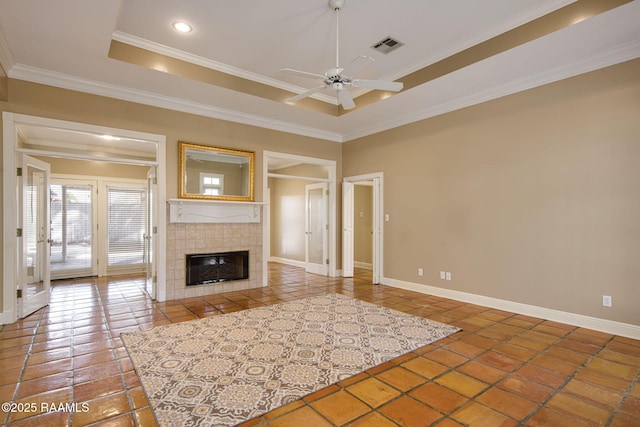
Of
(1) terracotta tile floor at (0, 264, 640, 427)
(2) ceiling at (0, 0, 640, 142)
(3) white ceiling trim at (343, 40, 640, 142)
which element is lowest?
(1) terracotta tile floor at (0, 264, 640, 427)

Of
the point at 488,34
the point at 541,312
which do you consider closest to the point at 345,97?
the point at 488,34

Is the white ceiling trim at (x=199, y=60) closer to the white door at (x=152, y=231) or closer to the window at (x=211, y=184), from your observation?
the window at (x=211, y=184)

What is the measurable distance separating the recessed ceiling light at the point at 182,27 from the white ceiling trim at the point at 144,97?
137 centimetres

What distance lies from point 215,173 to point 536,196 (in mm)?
4741

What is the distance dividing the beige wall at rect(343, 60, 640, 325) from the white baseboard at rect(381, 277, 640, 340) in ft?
0.22

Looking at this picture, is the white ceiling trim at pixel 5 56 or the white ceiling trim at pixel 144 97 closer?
the white ceiling trim at pixel 5 56

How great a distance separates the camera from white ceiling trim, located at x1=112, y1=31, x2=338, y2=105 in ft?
12.0

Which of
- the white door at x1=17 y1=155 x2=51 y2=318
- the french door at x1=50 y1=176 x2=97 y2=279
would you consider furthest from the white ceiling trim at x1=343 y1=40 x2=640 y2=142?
the french door at x1=50 y1=176 x2=97 y2=279

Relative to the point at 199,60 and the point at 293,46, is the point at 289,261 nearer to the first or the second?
the point at 199,60

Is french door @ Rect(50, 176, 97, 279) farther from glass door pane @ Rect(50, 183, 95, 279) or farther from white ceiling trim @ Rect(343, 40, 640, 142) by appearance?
white ceiling trim @ Rect(343, 40, 640, 142)

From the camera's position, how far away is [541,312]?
3.94m

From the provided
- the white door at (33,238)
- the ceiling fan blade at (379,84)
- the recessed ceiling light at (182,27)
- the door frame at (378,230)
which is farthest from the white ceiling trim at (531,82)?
the white door at (33,238)

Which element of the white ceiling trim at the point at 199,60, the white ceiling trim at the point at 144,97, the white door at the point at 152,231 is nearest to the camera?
the white ceiling trim at the point at 199,60

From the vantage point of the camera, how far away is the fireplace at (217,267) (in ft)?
16.6
